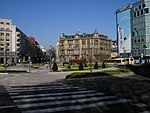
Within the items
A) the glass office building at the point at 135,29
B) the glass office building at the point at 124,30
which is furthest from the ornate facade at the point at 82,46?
the glass office building at the point at 135,29

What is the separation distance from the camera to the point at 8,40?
102 meters

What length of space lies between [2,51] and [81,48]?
43.3m

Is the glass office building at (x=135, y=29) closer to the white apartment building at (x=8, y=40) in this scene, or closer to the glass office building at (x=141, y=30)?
the glass office building at (x=141, y=30)

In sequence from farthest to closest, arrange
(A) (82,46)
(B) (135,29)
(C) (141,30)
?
(A) (82,46) → (B) (135,29) → (C) (141,30)

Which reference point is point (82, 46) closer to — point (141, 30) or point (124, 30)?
point (124, 30)

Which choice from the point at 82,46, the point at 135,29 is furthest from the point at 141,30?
the point at 82,46

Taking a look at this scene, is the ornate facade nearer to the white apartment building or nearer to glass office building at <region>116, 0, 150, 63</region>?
the white apartment building

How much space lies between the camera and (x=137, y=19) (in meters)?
83.9

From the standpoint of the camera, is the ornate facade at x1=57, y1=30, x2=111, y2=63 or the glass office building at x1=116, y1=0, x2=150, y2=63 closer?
the glass office building at x1=116, y1=0, x2=150, y2=63

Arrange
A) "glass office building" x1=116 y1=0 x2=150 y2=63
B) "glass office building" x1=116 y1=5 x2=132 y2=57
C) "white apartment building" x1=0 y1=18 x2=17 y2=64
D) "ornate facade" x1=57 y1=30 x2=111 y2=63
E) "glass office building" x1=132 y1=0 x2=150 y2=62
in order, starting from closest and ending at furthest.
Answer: "glass office building" x1=132 y1=0 x2=150 y2=62 < "glass office building" x1=116 y1=0 x2=150 y2=63 < "glass office building" x1=116 y1=5 x2=132 y2=57 < "white apartment building" x1=0 y1=18 x2=17 y2=64 < "ornate facade" x1=57 y1=30 x2=111 y2=63

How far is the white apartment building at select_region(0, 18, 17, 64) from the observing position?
100 m

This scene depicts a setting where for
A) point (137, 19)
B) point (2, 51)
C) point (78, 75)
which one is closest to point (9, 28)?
point (2, 51)

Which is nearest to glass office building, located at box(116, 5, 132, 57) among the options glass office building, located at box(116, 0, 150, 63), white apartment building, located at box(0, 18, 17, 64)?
glass office building, located at box(116, 0, 150, 63)

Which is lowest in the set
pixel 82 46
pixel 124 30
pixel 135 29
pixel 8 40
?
pixel 82 46
